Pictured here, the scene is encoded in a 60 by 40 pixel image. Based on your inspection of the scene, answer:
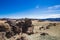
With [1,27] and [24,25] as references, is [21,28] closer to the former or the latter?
[24,25]

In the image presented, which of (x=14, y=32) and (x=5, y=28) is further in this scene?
(x=14, y=32)

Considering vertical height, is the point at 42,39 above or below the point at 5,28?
below

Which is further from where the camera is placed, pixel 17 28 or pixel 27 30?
pixel 27 30

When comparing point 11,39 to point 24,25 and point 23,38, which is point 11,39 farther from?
point 24,25

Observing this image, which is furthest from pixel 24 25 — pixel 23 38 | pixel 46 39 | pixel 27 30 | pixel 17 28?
pixel 23 38

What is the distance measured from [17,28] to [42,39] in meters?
3.84

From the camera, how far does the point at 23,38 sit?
13.4 m

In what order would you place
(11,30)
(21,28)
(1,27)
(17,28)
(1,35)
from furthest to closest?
(21,28), (17,28), (11,30), (1,27), (1,35)

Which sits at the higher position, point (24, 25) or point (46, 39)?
point (24, 25)

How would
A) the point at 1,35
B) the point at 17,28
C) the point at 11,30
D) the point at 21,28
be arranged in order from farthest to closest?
the point at 21,28, the point at 17,28, the point at 11,30, the point at 1,35

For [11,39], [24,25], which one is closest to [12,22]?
[24,25]

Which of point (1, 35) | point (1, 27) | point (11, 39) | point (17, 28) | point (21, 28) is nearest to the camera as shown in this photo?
point (1, 35)

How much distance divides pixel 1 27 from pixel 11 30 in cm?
180

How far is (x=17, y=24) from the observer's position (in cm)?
1872
